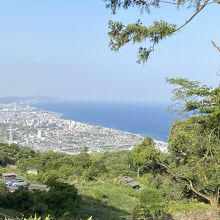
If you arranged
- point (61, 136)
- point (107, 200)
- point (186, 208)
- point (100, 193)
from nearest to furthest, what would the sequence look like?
point (186, 208)
point (107, 200)
point (100, 193)
point (61, 136)

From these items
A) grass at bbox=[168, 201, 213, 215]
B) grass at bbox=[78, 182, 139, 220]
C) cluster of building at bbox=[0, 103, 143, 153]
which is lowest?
cluster of building at bbox=[0, 103, 143, 153]

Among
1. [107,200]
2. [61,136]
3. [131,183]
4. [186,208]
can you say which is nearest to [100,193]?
[107,200]

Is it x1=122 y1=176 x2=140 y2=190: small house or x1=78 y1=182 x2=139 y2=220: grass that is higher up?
x1=78 y1=182 x2=139 y2=220: grass

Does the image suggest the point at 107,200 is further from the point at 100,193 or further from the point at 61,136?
the point at 61,136

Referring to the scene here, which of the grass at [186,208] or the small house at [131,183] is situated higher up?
the grass at [186,208]

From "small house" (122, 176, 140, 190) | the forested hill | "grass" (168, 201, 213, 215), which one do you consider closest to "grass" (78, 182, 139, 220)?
the forested hill

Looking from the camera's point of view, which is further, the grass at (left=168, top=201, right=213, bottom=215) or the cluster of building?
the cluster of building

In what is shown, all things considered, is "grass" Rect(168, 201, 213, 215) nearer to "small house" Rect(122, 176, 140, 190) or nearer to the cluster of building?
"small house" Rect(122, 176, 140, 190)

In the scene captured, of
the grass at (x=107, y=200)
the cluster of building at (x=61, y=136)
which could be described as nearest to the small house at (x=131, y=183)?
the grass at (x=107, y=200)

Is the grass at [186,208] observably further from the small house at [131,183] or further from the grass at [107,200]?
the small house at [131,183]
